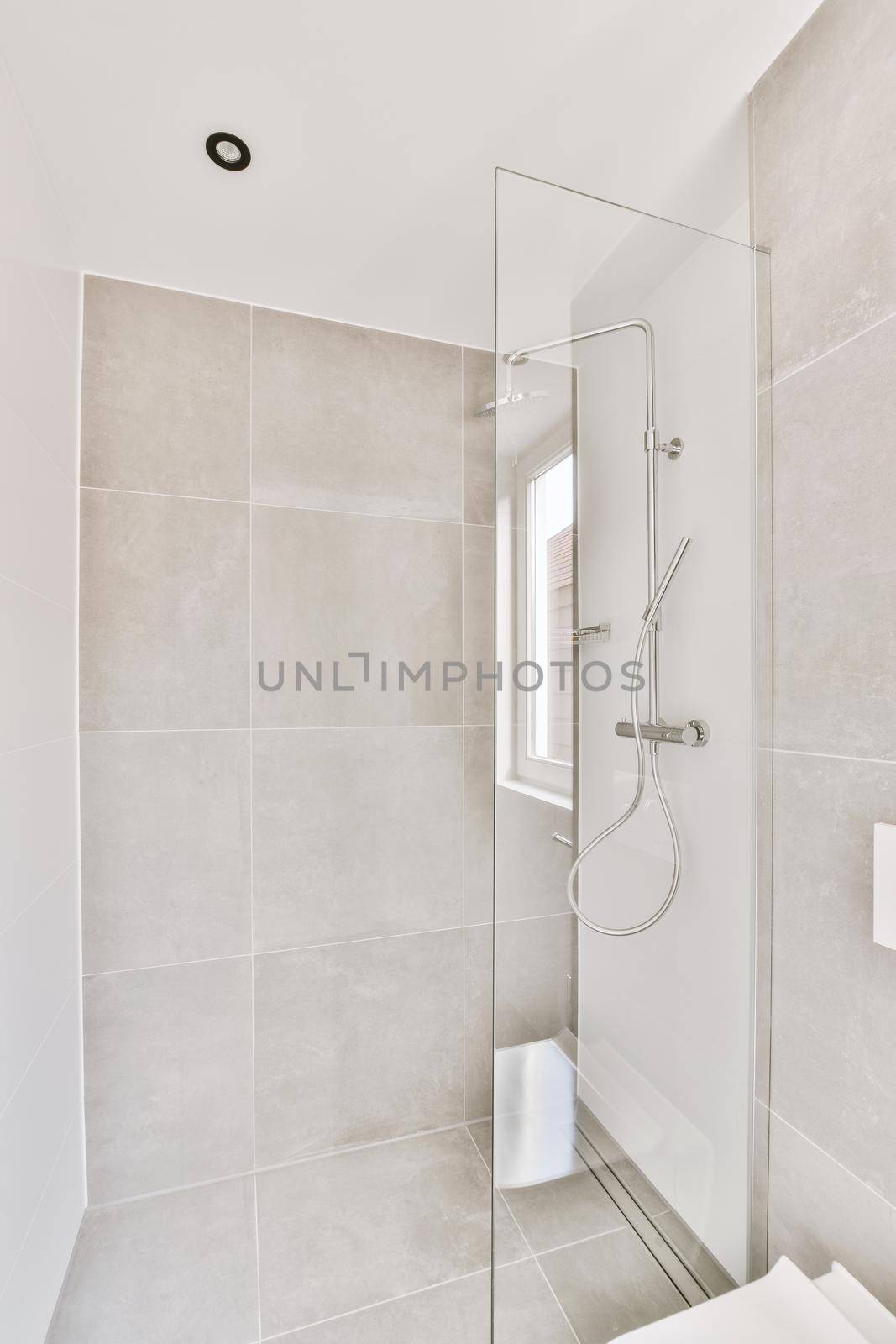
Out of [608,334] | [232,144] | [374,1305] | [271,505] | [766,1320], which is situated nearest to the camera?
[766,1320]

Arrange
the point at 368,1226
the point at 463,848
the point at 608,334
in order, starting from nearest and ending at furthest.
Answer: the point at 608,334, the point at 368,1226, the point at 463,848

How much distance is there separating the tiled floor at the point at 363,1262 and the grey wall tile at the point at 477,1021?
15 centimetres

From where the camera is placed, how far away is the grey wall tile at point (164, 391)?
Answer: 5.90 feet

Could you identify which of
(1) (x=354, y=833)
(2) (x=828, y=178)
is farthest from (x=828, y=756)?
(1) (x=354, y=833)

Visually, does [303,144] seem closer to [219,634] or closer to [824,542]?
[219,634]

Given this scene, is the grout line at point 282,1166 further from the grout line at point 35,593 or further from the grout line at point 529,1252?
the grout line at point 35,593

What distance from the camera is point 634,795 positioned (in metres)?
1.27

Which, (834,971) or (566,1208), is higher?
(834,971)

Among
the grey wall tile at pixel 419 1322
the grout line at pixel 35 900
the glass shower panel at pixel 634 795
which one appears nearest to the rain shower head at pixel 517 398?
the glass shower panel at pixel 634 795

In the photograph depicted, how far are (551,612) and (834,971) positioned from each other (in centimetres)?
75

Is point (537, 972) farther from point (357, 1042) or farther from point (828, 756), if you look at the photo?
point (357, 1042)

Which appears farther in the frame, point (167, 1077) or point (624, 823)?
point (167, 1077)

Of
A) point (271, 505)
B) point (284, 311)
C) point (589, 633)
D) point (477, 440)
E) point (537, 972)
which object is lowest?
point (537, 972)

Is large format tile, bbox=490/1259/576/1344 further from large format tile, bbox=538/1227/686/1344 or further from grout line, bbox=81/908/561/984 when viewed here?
grout line, bbox=81/908/561/984
